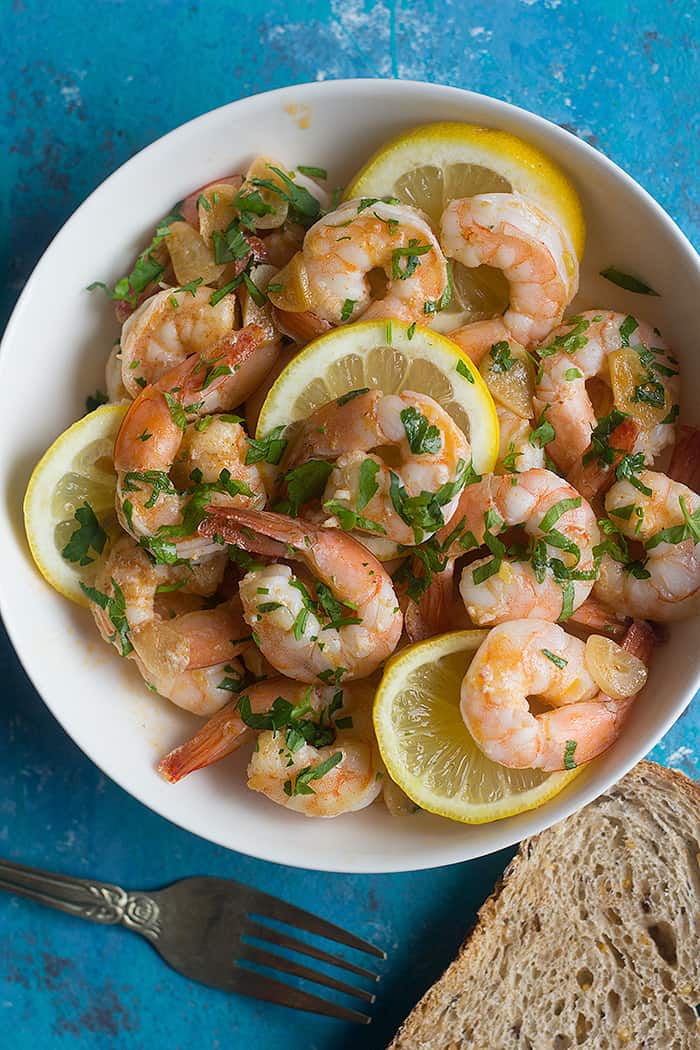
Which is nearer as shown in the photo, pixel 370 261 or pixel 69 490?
pixel 370 261

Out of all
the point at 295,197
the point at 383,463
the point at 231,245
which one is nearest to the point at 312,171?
the point at 295,197

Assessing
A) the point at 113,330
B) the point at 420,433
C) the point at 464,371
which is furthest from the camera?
the point at 113,330

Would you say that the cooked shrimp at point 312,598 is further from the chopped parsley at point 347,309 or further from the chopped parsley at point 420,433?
the chopped parsley at point 347,309

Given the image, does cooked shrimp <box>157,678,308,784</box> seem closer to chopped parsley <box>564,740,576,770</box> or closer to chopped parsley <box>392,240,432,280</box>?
chopped parsley <box>564,740,576,770</box>

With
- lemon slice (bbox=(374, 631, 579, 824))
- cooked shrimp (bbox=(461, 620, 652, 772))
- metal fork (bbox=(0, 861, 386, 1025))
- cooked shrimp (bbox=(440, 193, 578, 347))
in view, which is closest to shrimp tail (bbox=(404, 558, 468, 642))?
lemon slice (bbox=(374, 631, 579, 824))

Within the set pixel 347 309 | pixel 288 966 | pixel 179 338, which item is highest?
pixel 347 309

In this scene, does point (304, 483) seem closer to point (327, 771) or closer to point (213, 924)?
point (327, 771)

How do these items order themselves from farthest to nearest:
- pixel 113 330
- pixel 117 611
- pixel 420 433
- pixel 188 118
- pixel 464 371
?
pixel 188 118, pixel 113 330, pixel 117 611, pixel 464 371, pixel 420 433
